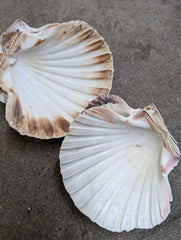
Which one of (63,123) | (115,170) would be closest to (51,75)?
(63,123)

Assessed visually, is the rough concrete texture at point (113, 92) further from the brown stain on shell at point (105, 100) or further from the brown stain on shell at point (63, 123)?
the brown stain on shell at point (105, 100)

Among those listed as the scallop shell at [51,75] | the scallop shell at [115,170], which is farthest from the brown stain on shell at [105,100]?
the scallop shell at [51,75]

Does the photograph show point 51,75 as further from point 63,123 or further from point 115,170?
point 115,170

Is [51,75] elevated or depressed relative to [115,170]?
elevated

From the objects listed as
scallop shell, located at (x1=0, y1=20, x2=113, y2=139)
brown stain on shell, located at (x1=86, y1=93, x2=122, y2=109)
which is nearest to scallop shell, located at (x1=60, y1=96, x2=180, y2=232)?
brown stain on shell, located at (x1=86, y1=93, x2=122, y2=109)

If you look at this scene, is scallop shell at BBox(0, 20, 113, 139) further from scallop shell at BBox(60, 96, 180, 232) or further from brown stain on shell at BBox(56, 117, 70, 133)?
scallop shell at BBox(60, 96, 180, 232)

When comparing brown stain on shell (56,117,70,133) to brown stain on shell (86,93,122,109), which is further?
brown stain on shell (56,117,70,133)
